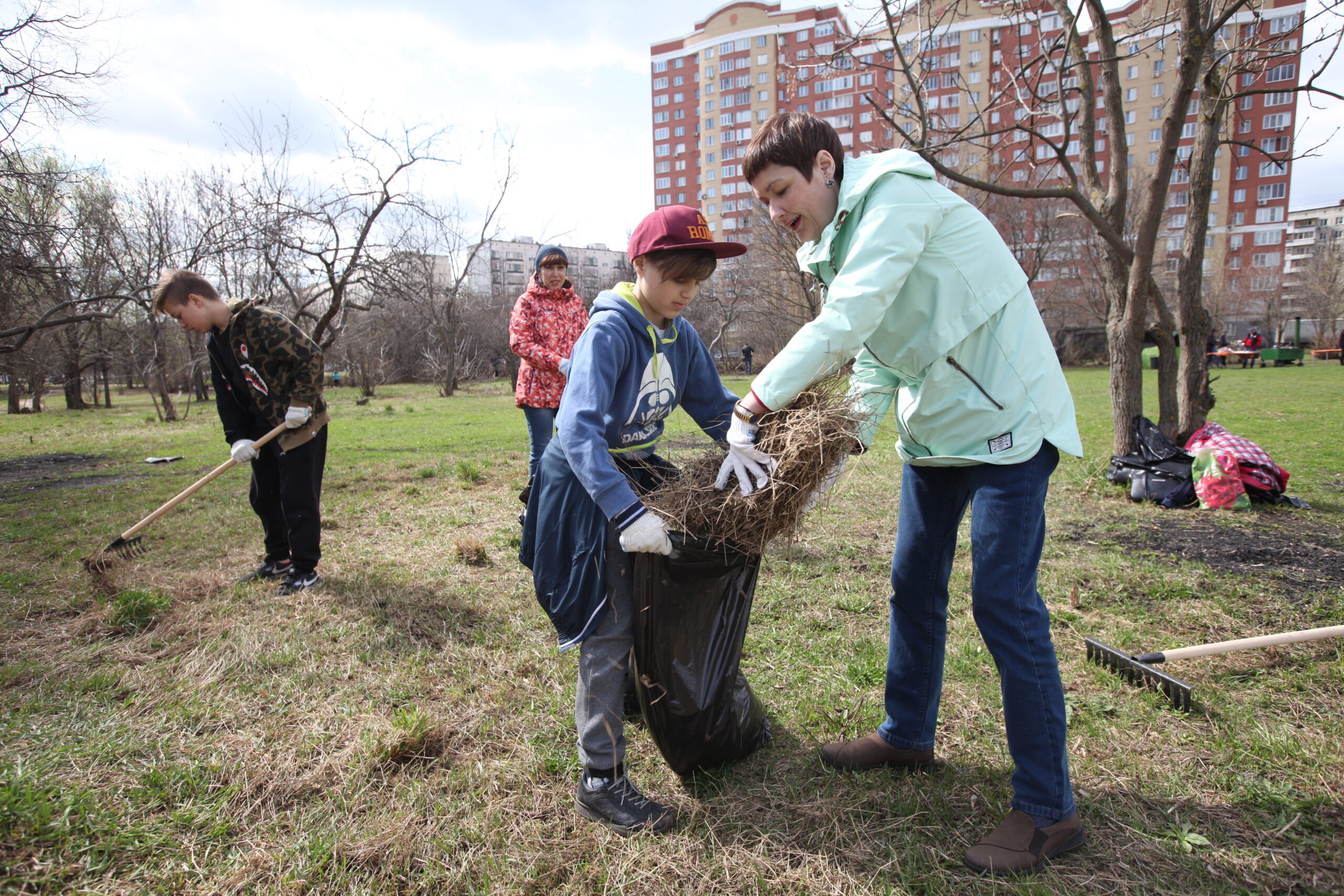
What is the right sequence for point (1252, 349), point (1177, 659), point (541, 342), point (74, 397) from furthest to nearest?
point (1252, 349), point (74, 397), point (541, 342), point (1177, 659)

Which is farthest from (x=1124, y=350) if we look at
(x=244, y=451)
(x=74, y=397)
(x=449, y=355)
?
(x=74, y=397)

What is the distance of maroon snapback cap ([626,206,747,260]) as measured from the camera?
184cm

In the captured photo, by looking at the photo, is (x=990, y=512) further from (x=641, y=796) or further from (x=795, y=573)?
(x=795, y=573)

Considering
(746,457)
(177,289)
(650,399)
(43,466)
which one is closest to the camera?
(746,457)

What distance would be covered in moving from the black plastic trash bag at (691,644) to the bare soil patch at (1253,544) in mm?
3042

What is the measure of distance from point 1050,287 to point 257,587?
35.1 m

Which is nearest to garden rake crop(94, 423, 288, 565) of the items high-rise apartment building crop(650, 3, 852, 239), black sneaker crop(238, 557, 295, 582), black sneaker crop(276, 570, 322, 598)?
black sneaker crop(238, 557, 295, 582)

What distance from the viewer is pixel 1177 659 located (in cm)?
258

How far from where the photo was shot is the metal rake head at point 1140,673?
2291mm

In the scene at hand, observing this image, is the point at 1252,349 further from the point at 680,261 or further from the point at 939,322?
the point at 680,261

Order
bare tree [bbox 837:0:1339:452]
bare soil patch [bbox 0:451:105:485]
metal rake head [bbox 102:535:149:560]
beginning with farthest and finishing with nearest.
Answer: bare soil patch [bbox 0:451:105:485], bare tree [bbox 837:0:1339:452], metal rake head [bbox 102:535:149:560]

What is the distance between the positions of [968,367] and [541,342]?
346 centimetres

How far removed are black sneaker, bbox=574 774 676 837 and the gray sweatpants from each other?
0.06m

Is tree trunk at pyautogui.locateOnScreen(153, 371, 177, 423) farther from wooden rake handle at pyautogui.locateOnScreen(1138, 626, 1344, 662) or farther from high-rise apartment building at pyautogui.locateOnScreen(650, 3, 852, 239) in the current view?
high-rise apartment building at pyautogui.locateOnScreen(650, 3, 852, 239)
